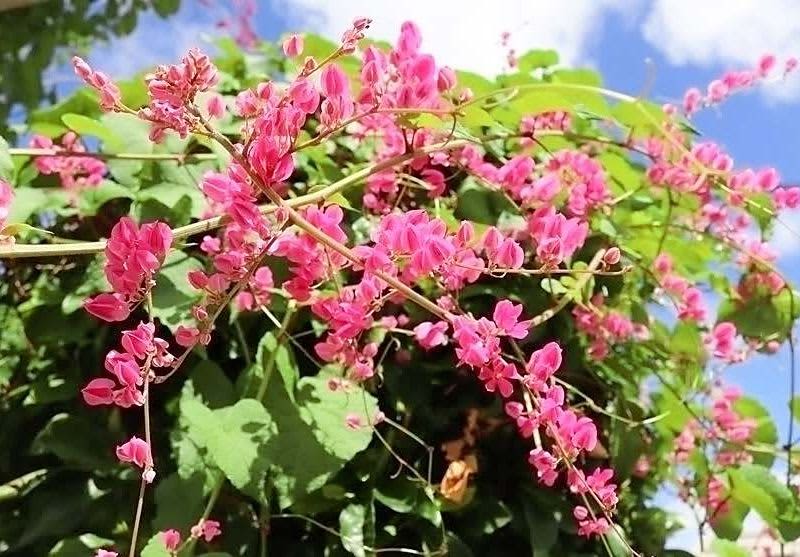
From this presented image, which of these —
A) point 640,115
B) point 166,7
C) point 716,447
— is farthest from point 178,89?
point 166,7

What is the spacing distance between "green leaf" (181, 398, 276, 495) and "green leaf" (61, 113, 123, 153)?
0.26 m

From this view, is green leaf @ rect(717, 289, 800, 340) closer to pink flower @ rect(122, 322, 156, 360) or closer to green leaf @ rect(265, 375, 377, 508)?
green leaf @ rect(265, 375, 377, 508)

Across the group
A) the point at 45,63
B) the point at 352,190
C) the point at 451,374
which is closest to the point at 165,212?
the point at 352,190

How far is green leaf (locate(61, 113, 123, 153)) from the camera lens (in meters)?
0.80

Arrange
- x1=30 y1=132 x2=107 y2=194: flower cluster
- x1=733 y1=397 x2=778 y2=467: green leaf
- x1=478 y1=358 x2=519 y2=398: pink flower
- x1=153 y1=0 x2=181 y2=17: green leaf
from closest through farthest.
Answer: x1=478 y1=358 x2=519 y2=398: pink flower → x1=30 y1=132 x2=107 y2=194: flower cluster → x1=733 y1=397 x2=778 y2=467: green leaf → x1=153 y1=0 x2=181 y2=17: green leaf

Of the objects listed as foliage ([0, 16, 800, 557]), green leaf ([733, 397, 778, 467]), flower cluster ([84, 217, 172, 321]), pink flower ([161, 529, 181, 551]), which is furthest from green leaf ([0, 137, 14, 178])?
green leaf ([733, 397, 778, 467])

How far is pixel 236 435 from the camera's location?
2.08 ft

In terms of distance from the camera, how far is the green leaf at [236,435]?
0.61m

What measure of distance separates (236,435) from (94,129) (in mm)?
321

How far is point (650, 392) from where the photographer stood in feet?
3.14

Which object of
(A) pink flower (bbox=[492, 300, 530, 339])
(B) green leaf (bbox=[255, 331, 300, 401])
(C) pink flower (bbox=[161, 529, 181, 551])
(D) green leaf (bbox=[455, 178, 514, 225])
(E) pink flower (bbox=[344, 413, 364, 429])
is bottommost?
(C) pink flower (bbox=[161, 529, 181, 551])

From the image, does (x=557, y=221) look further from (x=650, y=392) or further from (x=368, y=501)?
(x=650, y=392)

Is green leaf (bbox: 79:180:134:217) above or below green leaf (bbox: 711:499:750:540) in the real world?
below

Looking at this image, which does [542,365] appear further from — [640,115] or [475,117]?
[640,115]
